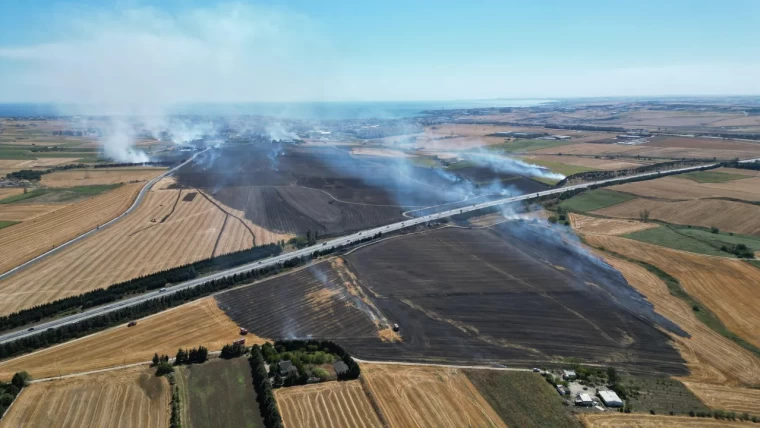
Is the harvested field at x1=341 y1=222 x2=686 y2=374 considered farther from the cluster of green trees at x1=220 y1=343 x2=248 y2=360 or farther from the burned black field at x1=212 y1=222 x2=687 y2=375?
the cluster of green trees at x1=220 y1=343 x2=248 y2=360

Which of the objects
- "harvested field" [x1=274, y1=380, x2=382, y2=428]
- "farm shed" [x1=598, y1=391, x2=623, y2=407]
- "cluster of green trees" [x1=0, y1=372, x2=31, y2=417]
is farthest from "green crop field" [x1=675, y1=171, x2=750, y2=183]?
"cluster of green trees" [x1=0, y1=372, x2=31, y2=417]

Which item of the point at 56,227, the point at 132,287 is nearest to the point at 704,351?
the point at 132,287

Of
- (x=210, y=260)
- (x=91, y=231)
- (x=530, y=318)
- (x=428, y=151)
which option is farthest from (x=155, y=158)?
(x=530, y=318)

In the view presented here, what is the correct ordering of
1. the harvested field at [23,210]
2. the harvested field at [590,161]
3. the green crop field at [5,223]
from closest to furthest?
the green crop field at [5,223] < the harvested field at [23,210] < the harvested field at [590,161]

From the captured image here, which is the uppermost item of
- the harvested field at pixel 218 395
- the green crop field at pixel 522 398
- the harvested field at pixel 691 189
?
the harvested field at pixel 691 189

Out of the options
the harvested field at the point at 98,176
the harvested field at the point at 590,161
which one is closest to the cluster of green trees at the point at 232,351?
the harvested field at the point at 98,176

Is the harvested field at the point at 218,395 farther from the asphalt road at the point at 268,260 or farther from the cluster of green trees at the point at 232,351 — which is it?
the asphalt road at the point at 268,260

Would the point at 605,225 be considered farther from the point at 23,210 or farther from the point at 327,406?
the point at 23,210
